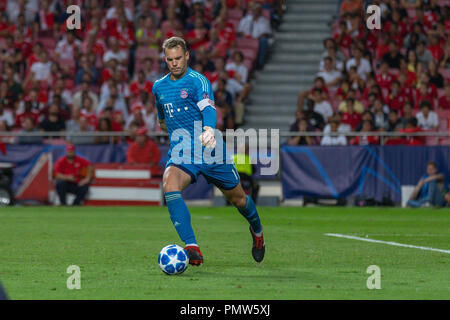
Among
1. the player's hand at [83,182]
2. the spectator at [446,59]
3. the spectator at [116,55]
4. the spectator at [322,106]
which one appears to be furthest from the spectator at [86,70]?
the spectator at [446,59]

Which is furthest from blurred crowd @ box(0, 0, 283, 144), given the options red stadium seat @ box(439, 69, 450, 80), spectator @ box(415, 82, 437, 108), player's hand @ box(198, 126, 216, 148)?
player's hand @ box(198, 126, 216, 148)

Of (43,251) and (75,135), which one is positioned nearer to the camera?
(43,251)

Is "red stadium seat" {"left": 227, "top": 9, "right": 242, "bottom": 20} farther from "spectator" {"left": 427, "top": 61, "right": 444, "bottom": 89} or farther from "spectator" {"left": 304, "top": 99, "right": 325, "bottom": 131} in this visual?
"spectator" {"left": 427, "top": 61, "right": 444, "bottom": 89}

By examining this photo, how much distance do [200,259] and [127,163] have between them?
13116mm

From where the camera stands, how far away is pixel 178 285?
7594 millimetres

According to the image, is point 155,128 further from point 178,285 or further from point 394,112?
point 178,285

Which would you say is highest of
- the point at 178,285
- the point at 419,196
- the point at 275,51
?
the point at 275,51

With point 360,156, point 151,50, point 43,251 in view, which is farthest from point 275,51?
point 43,251

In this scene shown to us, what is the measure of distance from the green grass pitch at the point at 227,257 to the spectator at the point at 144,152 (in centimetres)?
342

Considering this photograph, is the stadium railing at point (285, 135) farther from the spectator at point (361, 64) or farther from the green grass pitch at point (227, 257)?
the green grass pitch at point (227, 257)

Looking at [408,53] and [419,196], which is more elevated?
[408,53]

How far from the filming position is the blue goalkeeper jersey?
9000 millimetres

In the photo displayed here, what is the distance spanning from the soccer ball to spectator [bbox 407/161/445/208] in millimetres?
12180
